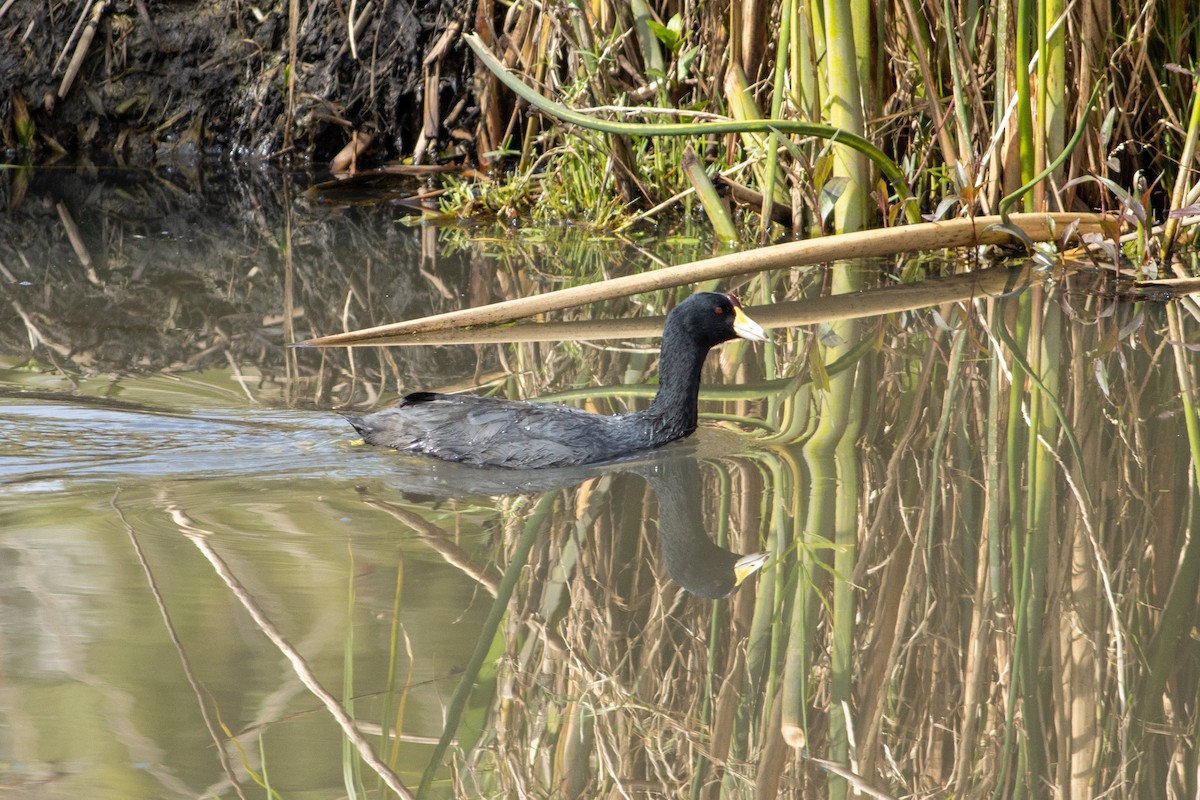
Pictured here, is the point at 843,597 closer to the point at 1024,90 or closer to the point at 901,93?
the point at 1024,90

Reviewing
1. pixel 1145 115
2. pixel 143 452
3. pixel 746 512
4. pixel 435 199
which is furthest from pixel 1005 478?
pixel 435 199

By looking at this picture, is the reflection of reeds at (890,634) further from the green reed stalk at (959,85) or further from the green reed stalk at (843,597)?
the green reed stalk at (959,85)

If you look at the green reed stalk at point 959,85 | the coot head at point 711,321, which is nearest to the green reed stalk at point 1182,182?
the green reed stalk at point 959,85

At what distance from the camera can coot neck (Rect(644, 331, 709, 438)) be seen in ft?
13.2

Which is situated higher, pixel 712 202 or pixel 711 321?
pixel 712 202

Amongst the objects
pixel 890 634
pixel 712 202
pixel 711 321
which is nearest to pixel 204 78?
pixel 712 202

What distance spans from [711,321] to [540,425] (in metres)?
0.65

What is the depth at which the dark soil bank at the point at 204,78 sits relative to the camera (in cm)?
1025

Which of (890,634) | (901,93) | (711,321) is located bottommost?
(890,634)

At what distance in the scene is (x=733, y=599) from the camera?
2818 millimetres

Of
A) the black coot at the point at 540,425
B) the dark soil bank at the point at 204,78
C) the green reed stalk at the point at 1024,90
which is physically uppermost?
the dark soil bank at the point at 204,78

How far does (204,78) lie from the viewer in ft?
35.9

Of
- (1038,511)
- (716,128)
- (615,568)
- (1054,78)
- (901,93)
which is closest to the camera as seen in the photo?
(615,568)

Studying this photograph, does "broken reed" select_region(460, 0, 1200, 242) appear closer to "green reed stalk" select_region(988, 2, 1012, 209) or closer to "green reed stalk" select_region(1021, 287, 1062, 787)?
"green reed stalk" select_region(988, 2, 1012, 209)
